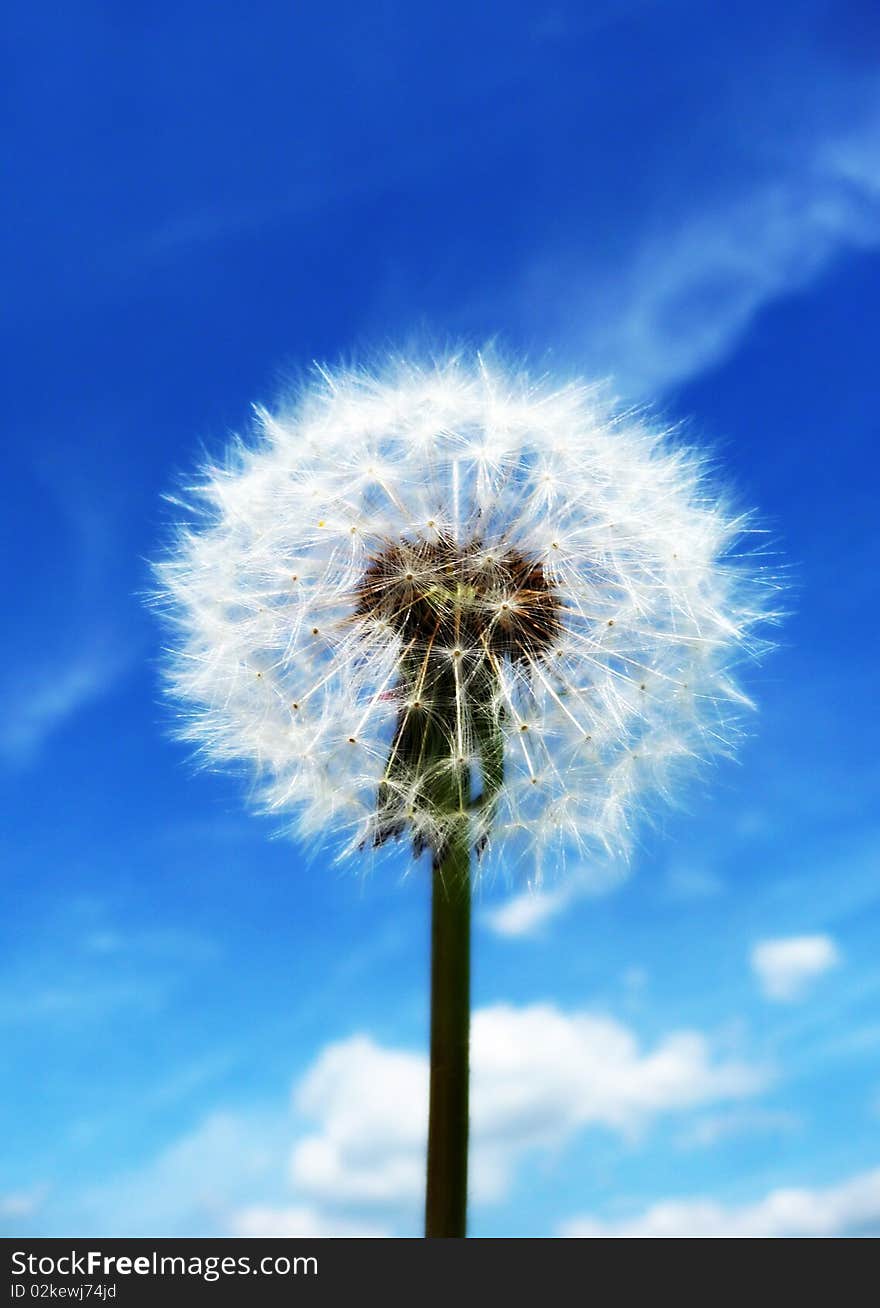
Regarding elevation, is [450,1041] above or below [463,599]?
below

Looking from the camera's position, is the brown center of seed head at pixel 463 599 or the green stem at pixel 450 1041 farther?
the brown center of seed head at pixel 463 599

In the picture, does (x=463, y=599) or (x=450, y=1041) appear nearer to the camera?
(x=450, y=1041)

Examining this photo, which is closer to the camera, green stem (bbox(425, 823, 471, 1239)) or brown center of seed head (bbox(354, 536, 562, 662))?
green stem (bbox(425, 823, 471, 1239))

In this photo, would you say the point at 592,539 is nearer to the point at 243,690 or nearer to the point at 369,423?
the point at 369,423

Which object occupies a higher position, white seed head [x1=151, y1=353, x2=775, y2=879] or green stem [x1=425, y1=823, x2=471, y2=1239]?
white seed head [x1=151, y1=353, x2=775, y2=879]

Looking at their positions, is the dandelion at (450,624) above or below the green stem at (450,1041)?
above
